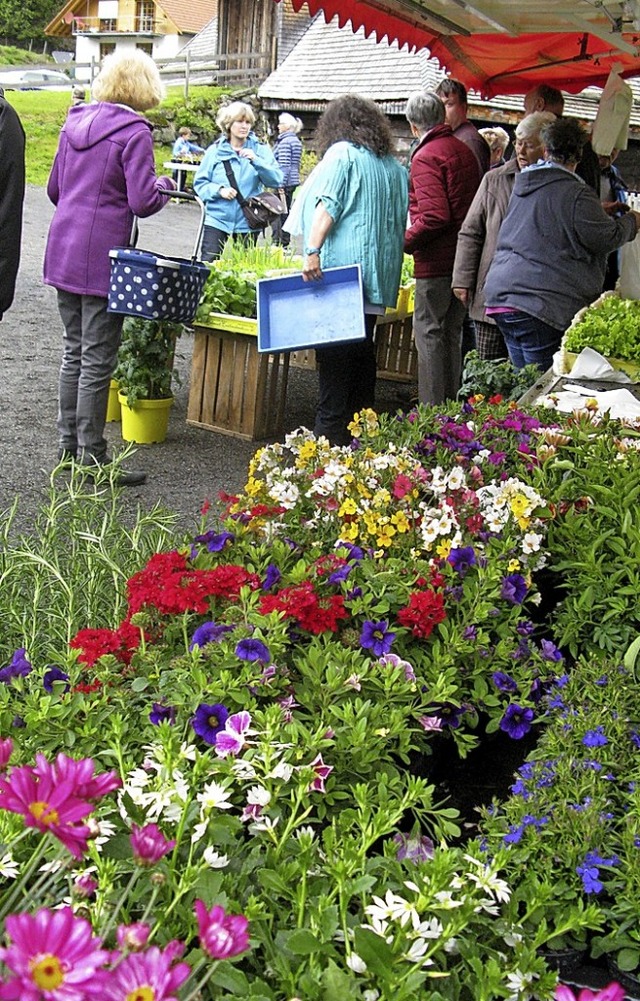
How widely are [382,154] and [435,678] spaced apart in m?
3.84

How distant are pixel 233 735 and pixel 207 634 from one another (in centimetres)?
39

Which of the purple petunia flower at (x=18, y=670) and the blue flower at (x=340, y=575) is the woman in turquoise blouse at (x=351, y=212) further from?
the purple petunia flower at (x=18, y=670)

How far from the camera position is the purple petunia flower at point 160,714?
5.47 ft

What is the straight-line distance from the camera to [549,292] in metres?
4.89

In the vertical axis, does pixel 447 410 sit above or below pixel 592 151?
below

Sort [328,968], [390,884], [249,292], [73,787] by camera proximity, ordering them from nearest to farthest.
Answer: [73,787], [328,968], [390,884], [249,292]

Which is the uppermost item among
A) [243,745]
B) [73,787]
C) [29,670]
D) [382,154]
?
[382,154]

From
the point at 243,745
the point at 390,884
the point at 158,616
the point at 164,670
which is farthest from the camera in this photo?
the point at 158,616

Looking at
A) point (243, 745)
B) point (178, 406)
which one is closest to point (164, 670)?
point (243, 745)

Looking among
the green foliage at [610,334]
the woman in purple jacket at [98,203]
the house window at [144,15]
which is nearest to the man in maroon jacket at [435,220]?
the woman in purple jacket at [98,203]

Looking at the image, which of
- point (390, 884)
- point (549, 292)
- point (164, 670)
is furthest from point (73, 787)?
point (549, 292)

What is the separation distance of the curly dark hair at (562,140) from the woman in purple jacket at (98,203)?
5.85ft

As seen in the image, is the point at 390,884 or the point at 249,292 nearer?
the point at 390,884

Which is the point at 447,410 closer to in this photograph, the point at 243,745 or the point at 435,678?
the point at 435,678
